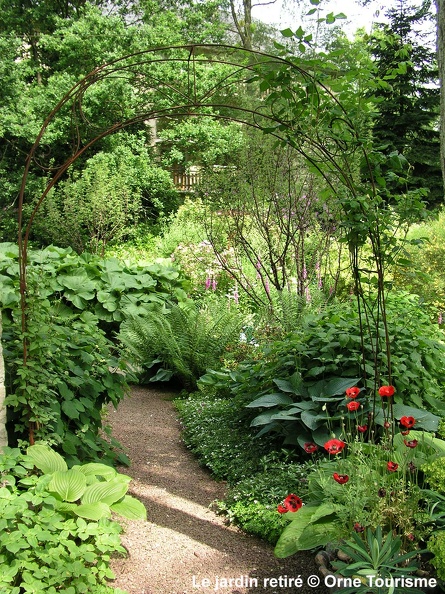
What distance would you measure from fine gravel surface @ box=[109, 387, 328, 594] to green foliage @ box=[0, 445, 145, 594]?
272 mm

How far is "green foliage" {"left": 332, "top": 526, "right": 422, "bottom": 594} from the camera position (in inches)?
78.4

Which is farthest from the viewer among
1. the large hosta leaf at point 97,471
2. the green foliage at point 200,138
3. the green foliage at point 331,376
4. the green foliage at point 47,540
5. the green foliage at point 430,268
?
the green foliage at point 200,138

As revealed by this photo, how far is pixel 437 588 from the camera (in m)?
2.16

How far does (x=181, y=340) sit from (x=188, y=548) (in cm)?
308

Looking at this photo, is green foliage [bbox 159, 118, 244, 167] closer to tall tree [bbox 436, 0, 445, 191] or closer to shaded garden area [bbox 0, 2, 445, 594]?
shaded garden area [bbox 0, 2, 445, 594]

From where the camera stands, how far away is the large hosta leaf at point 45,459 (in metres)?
2.60

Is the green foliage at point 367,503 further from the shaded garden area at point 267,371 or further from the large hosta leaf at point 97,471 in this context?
the large hosta leaf at point 97,471

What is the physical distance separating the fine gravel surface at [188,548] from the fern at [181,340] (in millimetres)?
1606

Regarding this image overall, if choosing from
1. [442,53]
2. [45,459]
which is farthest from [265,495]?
[442,53]

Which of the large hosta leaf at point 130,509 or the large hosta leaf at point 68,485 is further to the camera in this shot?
the large hosta leaf at point 130,509

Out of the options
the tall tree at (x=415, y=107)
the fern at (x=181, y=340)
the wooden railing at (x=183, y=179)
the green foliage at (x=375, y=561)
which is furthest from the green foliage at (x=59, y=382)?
the tall tree at (x=415, y=107)

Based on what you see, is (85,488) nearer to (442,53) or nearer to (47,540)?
(47,540)

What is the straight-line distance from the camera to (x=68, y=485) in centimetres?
248

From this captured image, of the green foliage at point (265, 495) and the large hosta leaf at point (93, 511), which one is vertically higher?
the large hosta leaf at point (93, 511)
